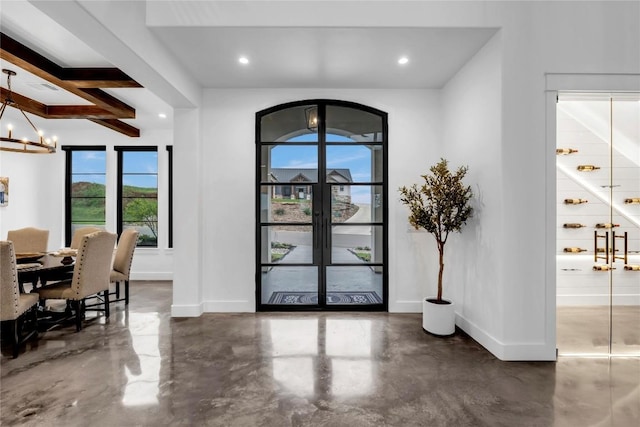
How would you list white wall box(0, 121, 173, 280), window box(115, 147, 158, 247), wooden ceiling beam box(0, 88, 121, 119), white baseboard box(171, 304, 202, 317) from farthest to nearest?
window box(115, 147, 158, 247) < white wall box(0, 121, 173, 280) < wooden ceiling beam box(0, 88, 121, 119) < white baseboard box(171, 304, 202, 317)

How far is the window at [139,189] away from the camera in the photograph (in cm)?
659

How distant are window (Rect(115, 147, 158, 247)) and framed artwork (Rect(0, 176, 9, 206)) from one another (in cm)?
172

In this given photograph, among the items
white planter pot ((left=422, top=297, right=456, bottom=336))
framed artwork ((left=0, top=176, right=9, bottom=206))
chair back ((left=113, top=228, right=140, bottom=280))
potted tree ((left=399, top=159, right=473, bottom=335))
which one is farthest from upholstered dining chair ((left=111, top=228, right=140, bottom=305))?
white planter pot ((left=422, top=297, right=456, bottom=336))

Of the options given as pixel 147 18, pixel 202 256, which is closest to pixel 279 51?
pixel 147 18

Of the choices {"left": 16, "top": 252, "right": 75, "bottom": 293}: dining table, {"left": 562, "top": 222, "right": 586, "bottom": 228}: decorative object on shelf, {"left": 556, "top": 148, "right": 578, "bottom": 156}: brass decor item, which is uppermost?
{"left": 556, "top": 148, "right": 578, "bottom": 156}: brass decor item

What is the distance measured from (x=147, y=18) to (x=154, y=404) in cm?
316

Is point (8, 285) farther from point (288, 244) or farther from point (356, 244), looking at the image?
point (356, 244)

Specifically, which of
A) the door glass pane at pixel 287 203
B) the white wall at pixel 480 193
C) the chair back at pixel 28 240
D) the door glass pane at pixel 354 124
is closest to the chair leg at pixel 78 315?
the chair back at pixel 28 240

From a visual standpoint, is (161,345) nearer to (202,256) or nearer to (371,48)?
(202,256)

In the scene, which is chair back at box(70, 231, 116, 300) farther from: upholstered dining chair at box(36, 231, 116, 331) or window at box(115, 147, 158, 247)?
window at box(115, 147, 158, 247)

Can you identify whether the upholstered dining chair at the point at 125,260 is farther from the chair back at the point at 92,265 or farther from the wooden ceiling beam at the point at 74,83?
the wooden ceiling beam at the point at 74,83

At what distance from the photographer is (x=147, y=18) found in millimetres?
2836

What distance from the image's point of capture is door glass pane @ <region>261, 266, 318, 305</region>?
4395 mm

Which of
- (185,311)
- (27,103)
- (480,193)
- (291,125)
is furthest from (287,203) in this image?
(27,103)
